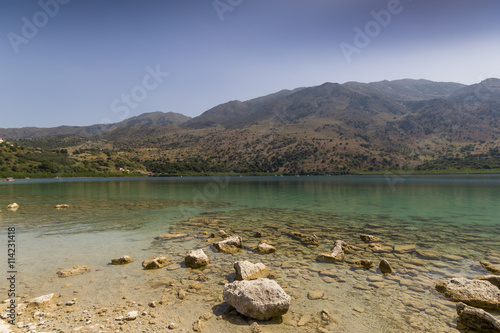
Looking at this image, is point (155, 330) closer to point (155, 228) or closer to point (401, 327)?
point (401, 327)

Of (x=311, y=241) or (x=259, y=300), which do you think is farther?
(x=311, y=241)

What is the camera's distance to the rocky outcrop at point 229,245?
13789mm

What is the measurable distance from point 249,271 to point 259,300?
2761mm

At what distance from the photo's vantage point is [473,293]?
8203mm

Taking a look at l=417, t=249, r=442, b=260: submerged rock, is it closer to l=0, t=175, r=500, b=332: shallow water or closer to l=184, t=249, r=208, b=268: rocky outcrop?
l=0, t=175, r=500, b=332: shallow water

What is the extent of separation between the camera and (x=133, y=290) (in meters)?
9.05

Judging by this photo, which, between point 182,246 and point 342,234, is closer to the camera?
point 182,246

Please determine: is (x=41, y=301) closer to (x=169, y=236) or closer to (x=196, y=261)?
(x=196, y=261)

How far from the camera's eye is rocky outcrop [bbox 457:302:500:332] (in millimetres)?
6492

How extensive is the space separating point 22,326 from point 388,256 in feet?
48.9

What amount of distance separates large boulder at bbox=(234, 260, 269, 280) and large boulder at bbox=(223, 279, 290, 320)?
1.94m

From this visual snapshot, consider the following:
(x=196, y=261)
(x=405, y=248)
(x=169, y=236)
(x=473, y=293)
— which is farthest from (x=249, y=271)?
(x=405, y=248)

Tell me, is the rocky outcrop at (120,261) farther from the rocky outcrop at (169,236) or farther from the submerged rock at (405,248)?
the submerged rock at (405,248)

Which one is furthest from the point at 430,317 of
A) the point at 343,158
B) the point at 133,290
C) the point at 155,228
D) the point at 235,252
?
the point at 343,158
